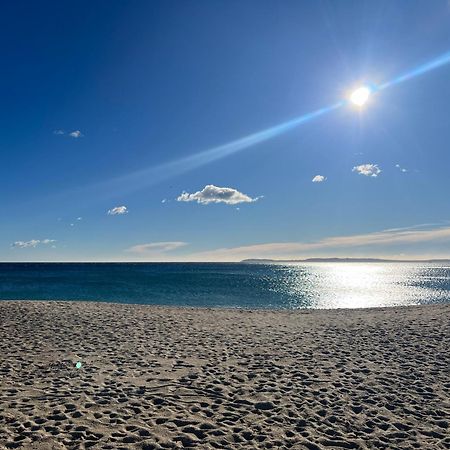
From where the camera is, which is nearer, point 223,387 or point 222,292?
point 223,387

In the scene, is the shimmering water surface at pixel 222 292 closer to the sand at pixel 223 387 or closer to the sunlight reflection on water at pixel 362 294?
the sunlight reflection on water at pixel 362 294

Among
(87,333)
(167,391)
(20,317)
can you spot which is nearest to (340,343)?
(167,391)

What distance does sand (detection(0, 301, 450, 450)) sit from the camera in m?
7.09

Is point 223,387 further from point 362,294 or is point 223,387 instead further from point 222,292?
point 362,294

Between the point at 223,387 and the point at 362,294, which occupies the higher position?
the point at 223,387

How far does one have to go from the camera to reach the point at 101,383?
10.1 meters

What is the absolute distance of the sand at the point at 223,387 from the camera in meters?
7.09

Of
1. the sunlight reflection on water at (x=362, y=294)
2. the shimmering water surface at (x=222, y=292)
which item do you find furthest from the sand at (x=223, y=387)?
the sunlight reflection on water at (x=362, y=294)

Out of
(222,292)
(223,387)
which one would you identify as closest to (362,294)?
(222,292)

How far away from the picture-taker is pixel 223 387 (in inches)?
389

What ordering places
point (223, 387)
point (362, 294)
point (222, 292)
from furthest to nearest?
point (362, 294) < point (222, 292) < point (223, 387)

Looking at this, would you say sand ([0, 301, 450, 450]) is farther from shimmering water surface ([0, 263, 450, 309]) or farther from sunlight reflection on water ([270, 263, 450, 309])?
sunlight reflection on water ([270, 263, 450, 309])

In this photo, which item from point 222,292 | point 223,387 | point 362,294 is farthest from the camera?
point 362,294

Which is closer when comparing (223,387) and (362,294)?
(223,387)
